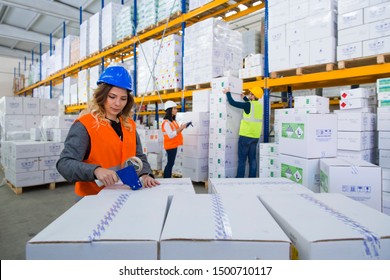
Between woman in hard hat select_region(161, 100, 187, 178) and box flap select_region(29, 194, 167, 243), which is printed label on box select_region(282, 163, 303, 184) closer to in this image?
woman in hard hat select_region(161, 100, 187, 178)

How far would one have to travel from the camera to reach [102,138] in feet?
5.26

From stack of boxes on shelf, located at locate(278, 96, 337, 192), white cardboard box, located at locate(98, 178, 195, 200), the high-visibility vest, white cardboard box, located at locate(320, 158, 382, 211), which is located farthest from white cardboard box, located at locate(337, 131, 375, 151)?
white cardboard box, located at locate(98, 178, 195, 200)

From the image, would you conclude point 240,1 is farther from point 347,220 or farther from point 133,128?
point 347,220

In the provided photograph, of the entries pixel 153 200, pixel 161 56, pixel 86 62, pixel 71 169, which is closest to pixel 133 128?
pixel 71 169

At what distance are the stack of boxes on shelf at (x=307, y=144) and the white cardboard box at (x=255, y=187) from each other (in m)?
1.62

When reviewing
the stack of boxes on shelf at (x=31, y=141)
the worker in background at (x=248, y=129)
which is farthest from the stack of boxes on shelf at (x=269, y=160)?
the stack of boxes on shelf at (x=31, y=141)

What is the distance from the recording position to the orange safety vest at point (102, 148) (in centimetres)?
159

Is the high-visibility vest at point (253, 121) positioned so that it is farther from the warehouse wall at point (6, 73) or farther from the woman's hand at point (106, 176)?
the warehouse wall at point (6, 73)

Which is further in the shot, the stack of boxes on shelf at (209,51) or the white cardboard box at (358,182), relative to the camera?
the stack of boxes on shelf at (209,51)

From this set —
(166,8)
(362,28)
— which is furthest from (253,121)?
(166,8)

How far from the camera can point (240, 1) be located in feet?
17.7

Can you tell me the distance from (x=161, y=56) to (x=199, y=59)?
135 centimetres

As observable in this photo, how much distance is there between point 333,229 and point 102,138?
1.31 metres

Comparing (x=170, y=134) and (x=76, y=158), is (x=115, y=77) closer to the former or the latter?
(x=76, y=158)
